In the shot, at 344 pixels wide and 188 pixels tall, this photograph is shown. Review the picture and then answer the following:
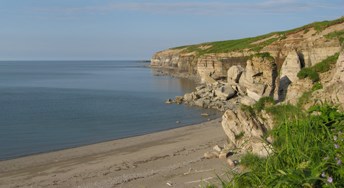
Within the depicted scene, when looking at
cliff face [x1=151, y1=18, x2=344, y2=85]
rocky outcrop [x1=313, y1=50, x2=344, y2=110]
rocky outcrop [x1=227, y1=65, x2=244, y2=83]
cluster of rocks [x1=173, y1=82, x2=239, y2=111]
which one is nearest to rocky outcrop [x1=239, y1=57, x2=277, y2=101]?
cliff face [x1=151, y1=18, x2=344, y2=85]

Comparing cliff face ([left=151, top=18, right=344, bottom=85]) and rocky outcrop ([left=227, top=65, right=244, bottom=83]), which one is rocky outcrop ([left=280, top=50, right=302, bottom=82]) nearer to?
cliff face ([left=151, top=18, right=344, bottom=85])

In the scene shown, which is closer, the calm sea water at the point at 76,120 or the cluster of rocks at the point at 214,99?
the calm sea water at the point at 76,120

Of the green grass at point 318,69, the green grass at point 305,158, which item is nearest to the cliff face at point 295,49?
the green grass at point 318,69

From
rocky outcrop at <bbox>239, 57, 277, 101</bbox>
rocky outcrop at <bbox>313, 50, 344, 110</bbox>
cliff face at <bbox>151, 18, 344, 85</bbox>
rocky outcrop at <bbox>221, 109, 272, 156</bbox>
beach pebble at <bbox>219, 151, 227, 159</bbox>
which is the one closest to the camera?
rocky outcrop at <bbox>313, 50, 344, 110</bbox>

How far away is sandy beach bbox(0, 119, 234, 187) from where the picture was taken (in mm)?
13734

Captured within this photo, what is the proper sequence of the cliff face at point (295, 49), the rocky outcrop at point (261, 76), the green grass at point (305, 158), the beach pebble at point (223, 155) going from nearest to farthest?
the green grass at point (305, 158), the beach pebble at point (223, 155), the cliff face at point (295, 49), the rocky outcrop at point (261, 76)

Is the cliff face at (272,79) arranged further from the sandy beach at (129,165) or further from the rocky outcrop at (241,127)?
the sandy beach at (129,165)

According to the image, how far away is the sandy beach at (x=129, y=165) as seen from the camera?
541 inches

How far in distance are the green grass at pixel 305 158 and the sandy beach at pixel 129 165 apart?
4.17 meters

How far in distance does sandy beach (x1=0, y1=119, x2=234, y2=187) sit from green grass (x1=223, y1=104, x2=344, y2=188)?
13.7ft

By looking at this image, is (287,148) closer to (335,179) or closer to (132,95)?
(335,179)

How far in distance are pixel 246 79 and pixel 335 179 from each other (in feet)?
109

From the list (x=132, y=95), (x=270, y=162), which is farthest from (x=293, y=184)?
(x=132, y=95)

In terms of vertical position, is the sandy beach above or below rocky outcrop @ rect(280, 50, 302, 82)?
below
